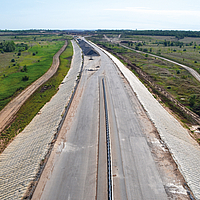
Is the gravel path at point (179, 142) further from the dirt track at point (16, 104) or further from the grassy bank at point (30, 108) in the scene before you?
the dirt track at point (16, 104)

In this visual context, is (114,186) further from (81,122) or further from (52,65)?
(52,65)

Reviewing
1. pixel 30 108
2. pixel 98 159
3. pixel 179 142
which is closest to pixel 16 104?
pixel 30 108

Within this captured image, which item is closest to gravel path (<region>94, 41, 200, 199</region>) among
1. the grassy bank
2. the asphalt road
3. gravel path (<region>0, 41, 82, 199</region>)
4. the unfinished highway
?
the unfinished highway

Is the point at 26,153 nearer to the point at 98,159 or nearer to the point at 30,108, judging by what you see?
the point at 98,159

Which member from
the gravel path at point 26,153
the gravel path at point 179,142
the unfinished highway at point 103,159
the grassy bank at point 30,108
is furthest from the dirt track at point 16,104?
the gravel path at point 179,142

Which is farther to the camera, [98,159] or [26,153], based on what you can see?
[26,153]

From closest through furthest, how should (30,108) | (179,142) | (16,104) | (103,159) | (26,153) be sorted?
(103,159) < (26,153) < (179,142) < (30,108) < (16,104)
